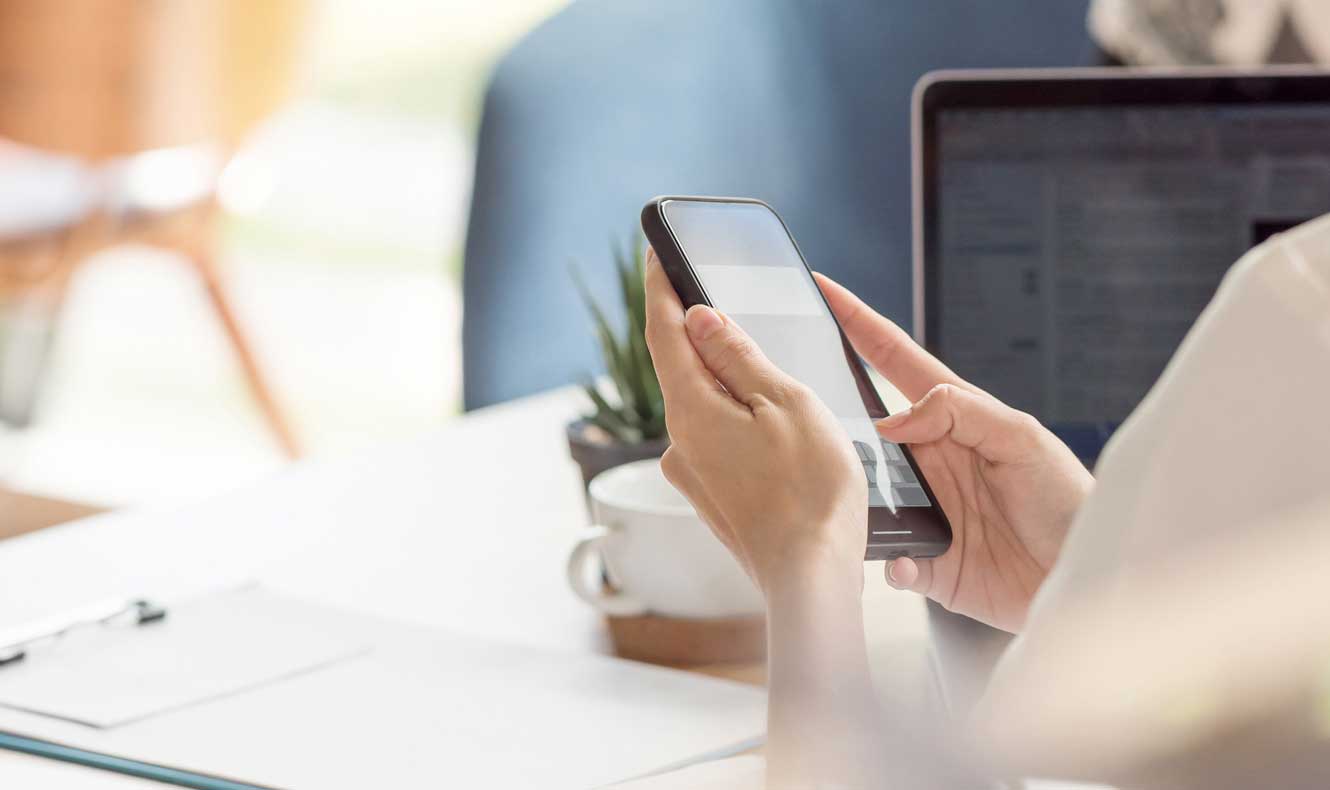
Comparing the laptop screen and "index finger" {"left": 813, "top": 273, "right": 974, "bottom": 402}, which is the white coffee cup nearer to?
A: "index finger" {"left": 813, "top": 273, "right": 974, "bottom": 402}

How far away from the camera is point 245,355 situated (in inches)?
109

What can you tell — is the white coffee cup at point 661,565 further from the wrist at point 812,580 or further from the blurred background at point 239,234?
the blurred background at point 239,234

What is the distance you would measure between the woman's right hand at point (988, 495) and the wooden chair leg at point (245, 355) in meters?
2.30

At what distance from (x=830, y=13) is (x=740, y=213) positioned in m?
1.14

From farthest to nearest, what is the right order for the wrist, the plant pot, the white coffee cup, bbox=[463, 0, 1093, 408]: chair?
bbox=[463, 0, 1093, 408]: chair
the plant pot
the white coffee cup
the wrist

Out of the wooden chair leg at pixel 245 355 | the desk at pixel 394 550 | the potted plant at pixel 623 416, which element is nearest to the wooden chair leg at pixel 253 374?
the wooden chair leg at pixel 245 355

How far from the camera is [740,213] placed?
24.1 inches

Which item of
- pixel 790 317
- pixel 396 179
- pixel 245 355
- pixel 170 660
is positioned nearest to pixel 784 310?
pixel 790 317

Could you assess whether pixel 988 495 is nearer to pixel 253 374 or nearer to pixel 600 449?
pixel 600 449

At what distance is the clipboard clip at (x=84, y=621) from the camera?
2.06 feet

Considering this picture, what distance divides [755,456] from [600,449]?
0.98 feet

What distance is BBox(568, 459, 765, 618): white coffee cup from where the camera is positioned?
2.01 feet

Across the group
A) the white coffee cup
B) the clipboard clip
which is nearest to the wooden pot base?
A: the white coffee cup

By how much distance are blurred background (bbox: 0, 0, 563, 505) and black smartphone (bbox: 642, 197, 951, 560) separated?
3.03ft
